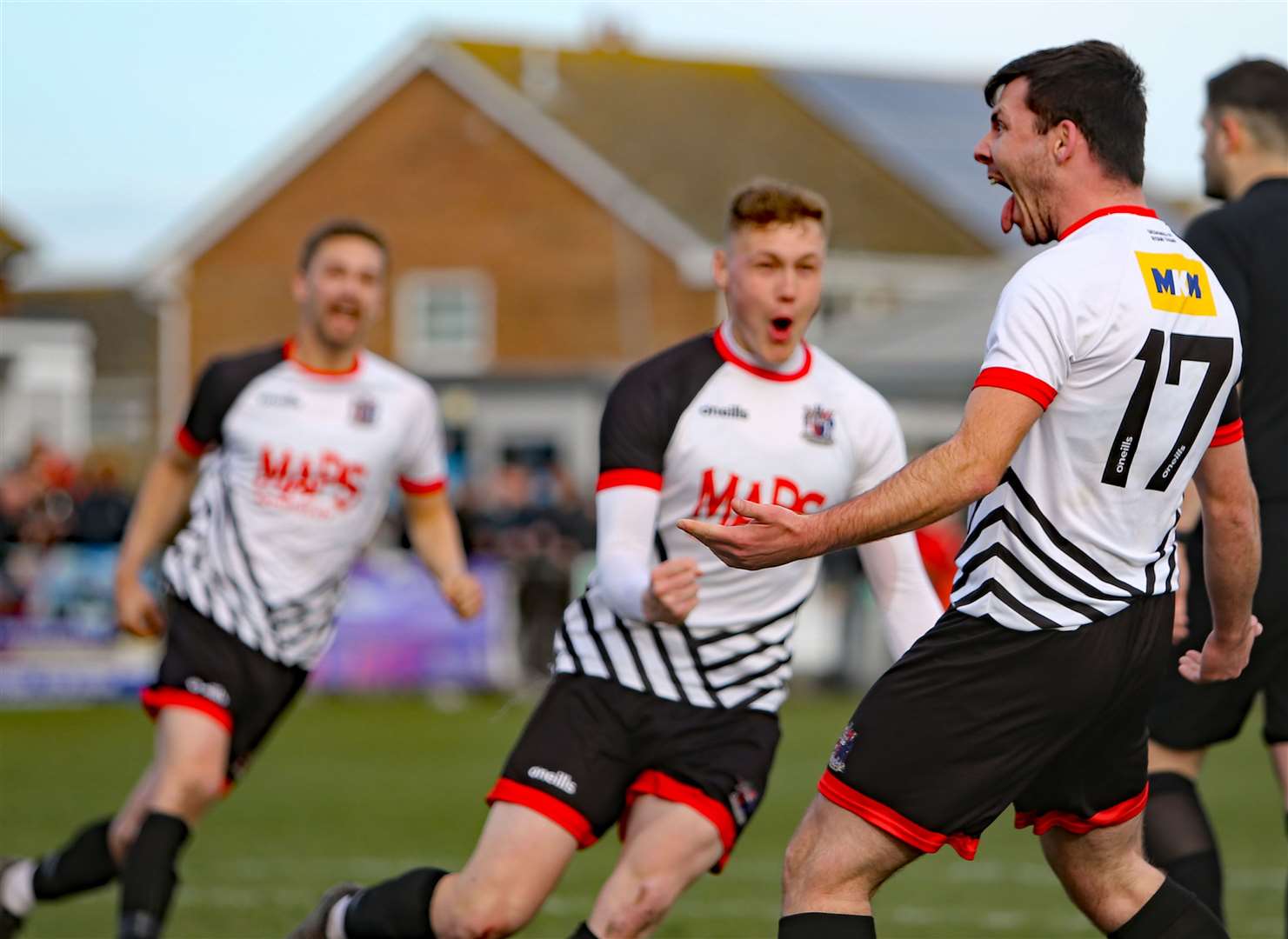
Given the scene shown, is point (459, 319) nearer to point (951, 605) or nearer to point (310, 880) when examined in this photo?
point (310, 880)

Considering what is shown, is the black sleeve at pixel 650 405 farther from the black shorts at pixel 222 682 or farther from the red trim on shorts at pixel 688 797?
the black shorts at pixel 222 682

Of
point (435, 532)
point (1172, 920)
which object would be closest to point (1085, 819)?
point (1172, 920)

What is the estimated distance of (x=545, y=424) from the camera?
3828 cm

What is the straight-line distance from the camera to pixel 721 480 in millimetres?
5715

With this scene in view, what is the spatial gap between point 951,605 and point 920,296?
35.8 metres

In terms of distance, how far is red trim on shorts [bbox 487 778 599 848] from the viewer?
552 centimetres

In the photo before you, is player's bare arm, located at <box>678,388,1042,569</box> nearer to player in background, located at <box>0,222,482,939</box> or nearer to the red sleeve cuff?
player in background, located at <box>0,222,482,939</box>

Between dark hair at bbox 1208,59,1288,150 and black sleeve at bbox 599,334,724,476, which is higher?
dark hair at bbox 1208,59,1288,150

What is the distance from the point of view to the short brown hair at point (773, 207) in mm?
5840

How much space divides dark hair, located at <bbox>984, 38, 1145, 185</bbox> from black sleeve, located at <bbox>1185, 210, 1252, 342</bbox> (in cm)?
140

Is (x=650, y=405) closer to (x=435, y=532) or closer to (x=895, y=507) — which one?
(x=895, y=507)

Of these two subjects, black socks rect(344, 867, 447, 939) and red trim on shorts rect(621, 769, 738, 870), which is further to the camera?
red trim on shorts rect(621, 769, 738, 870)

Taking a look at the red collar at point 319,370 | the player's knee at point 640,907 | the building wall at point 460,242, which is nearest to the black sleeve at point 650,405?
the player's knee at point 640,907

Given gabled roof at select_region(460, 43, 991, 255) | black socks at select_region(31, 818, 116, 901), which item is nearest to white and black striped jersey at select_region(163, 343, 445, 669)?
black socks at select_region(31, 818, 116, 901)
